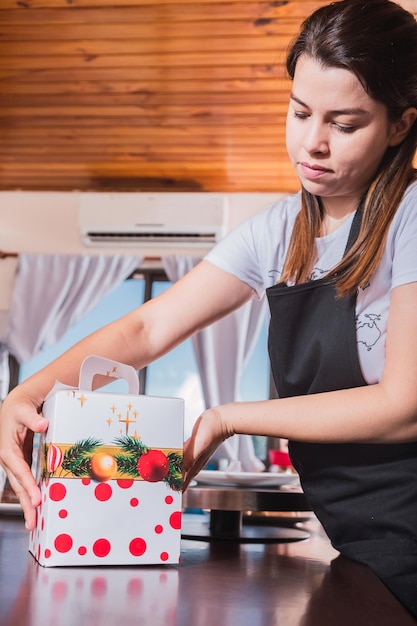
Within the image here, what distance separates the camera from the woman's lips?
98cm

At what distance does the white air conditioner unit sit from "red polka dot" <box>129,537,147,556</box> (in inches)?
190

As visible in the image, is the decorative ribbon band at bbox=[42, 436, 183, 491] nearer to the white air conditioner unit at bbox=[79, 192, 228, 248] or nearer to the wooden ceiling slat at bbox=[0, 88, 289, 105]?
the wooden ceiling slat at bbox=[0, 88, 289, 105]

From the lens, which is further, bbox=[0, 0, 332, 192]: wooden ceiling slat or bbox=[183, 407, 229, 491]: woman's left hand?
bbox=[0, 0, 332, 192]: wooden ceiling slat

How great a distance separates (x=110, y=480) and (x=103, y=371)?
15 centimetres

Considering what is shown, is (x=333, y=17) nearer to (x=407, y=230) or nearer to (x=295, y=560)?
(x=407, y=230)

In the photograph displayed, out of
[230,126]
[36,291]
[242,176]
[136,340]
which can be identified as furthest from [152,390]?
[136,340]

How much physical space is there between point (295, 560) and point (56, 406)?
0.34m

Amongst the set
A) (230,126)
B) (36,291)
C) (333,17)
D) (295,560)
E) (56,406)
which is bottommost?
(295,560)

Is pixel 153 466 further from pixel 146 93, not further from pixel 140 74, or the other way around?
pixel 146 93

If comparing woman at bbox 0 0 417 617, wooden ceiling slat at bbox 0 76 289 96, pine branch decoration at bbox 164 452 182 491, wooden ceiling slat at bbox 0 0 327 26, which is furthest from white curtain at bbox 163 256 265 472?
pine branch decoration at bbox 164 452 182 491

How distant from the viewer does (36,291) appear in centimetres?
590

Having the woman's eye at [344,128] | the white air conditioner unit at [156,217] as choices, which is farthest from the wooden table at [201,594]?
the white air conditioner unit at [156,217]

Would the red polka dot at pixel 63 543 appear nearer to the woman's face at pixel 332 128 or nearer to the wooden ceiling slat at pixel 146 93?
the woman's face at pixel 332 128

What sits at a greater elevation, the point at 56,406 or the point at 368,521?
the point at 56,406
